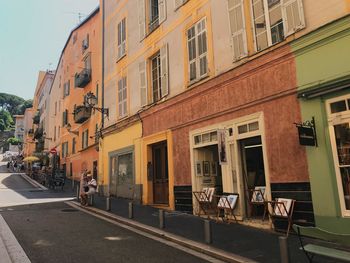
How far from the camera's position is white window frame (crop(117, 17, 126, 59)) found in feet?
58.6

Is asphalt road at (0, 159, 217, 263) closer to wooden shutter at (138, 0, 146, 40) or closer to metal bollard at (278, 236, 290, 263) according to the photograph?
metal bollard at (278, 236, 290, 263)

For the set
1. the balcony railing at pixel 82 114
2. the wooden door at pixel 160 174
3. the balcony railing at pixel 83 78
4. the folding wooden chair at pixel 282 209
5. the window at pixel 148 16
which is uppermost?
the balcony railing at pixel 83 78

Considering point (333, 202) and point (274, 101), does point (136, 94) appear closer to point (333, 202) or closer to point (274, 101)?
point (274, 101)

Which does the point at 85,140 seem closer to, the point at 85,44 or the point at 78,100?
the point at 78,100

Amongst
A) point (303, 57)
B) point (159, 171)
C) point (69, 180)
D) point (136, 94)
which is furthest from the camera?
point (69, 180)

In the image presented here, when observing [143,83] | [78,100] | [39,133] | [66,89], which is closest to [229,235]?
[143,83]

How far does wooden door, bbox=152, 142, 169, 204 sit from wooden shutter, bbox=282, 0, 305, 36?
7135mm

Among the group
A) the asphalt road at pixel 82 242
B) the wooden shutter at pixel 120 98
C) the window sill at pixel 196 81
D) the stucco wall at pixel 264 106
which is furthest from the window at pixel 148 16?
the asphalt road at pixel 82 242

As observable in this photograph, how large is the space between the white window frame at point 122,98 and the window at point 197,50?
5575 mm

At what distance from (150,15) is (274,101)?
29.1 ft

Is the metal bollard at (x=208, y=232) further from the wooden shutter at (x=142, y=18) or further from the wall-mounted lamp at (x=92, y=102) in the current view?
the wall-mounted lamp at (x=92, y=102)

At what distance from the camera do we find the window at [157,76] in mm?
13914

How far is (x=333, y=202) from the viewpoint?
7488 mm

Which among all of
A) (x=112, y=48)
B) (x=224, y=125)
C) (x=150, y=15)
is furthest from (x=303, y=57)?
(x=112, y=48)
